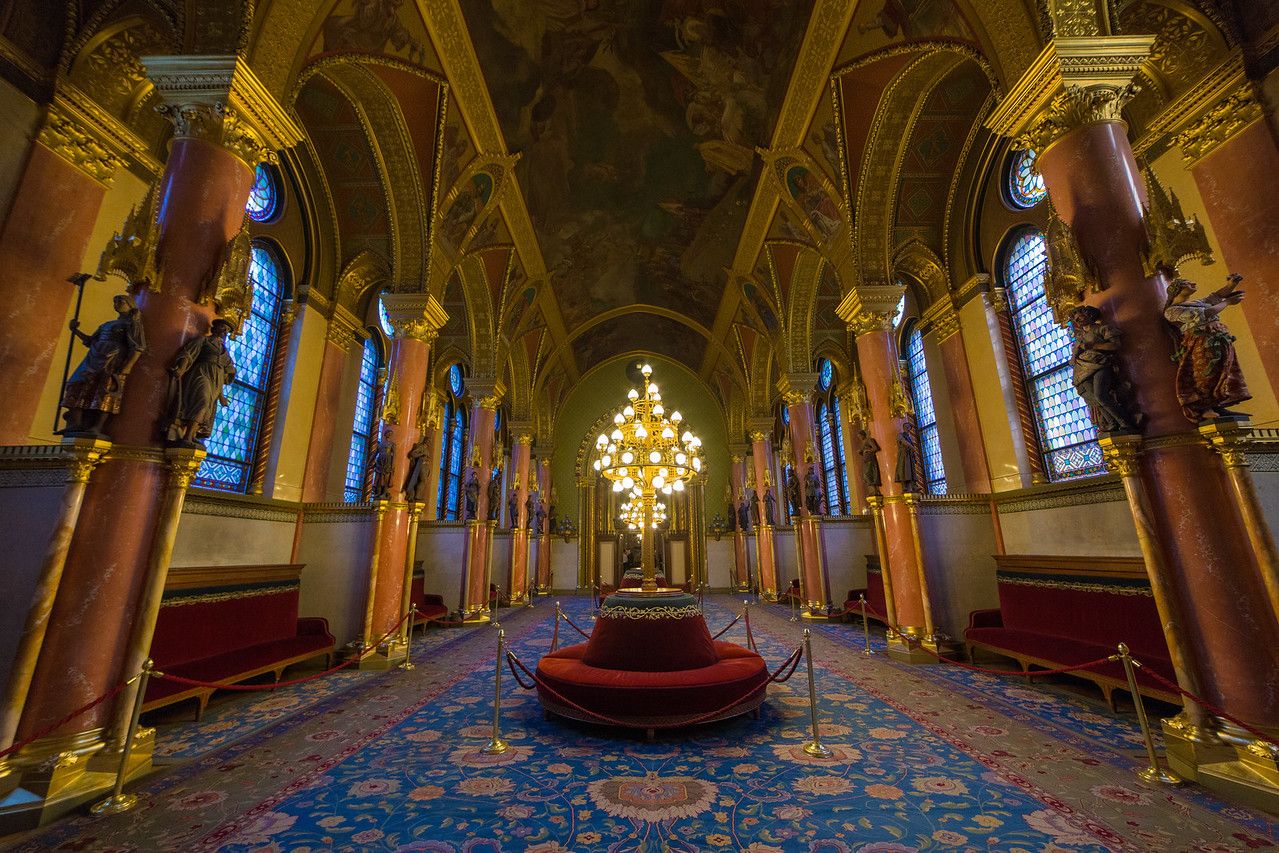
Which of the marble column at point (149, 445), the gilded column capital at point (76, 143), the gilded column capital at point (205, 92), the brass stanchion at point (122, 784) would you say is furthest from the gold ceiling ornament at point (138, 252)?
the brass stanchion at point (122, 784)

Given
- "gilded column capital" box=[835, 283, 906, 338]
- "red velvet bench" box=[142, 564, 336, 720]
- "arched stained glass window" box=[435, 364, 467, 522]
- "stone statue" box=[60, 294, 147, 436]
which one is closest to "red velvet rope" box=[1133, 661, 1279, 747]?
"gilded column capital" box=[835, 283, 906, 338]

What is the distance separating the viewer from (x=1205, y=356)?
370cm

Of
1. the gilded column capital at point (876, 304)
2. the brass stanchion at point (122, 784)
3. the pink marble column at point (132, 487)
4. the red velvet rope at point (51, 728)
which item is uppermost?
the gilded column capital at point (876, 304)

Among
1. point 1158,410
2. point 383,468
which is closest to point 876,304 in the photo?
point 1158,410

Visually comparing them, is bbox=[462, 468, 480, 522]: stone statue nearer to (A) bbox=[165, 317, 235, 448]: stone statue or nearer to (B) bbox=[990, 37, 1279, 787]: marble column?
(A) bbox=[165, 317, 235, 448]: stone statue

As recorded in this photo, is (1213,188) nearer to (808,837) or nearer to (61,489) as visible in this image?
(808,837)

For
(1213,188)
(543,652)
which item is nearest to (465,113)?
(543,652)

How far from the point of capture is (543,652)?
8.81 meters

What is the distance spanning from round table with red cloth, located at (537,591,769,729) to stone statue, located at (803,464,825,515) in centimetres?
838

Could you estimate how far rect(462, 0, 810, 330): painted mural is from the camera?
969 cm

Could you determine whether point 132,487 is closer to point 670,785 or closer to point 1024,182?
point 670,785

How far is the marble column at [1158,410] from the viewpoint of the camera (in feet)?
11.8

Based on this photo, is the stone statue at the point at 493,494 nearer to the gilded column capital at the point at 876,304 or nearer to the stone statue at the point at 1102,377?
the gilded column capital at the point at 876,304

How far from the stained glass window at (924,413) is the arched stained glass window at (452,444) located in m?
14.0
